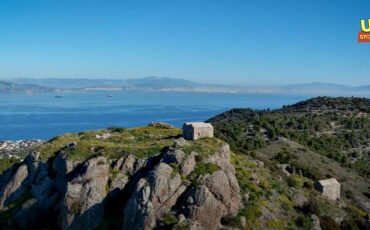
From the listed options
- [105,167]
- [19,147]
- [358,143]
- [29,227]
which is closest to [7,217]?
[29,227]

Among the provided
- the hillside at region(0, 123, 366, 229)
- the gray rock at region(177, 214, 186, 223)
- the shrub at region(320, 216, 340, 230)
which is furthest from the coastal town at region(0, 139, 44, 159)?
the shrub at region(320, 216, 340, 230)

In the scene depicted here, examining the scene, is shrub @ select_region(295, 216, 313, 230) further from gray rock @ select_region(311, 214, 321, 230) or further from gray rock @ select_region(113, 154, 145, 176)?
gray rock @ select_region(113, 154, 145, 176)

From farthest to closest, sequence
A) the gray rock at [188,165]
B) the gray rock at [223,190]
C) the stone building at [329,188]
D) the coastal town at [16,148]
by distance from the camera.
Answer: the coastal town at [16,148] < the stone building at [329,188] < the gray rock at [188,165] < the gray rock at [223,190]

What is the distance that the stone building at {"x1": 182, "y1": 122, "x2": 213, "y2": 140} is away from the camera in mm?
37250

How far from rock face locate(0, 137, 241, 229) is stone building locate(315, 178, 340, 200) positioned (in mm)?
9649

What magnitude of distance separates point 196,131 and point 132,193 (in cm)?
975

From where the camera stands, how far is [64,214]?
29.8 metres

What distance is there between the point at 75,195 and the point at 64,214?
4.62 feet

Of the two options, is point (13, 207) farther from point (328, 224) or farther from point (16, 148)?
point (16, 148)

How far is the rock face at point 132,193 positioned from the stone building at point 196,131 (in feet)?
11.5

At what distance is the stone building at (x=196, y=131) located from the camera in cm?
3725

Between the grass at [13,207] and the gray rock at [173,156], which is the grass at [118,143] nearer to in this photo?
the gray rock at [173,156]

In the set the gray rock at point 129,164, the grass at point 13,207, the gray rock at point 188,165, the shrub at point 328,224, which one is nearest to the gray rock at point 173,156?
the gray rock at point 188,165

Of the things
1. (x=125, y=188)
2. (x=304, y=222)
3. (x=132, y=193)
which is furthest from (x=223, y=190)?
(x=125, y=188)
